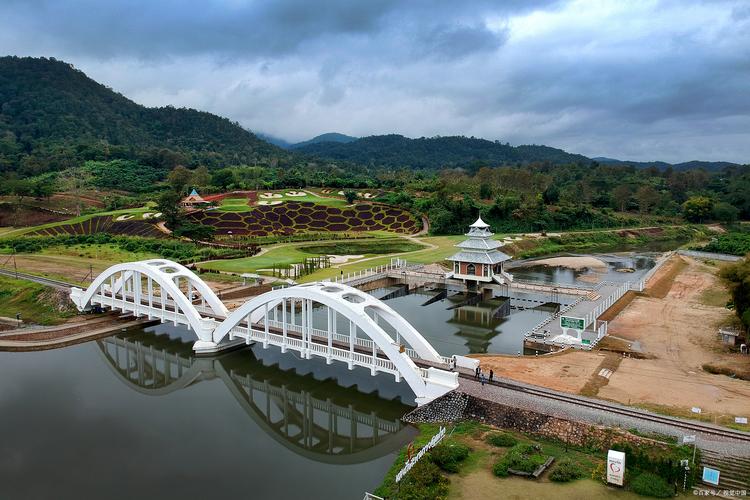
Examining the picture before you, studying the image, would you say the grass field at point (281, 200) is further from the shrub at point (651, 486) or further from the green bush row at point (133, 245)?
the shrub at point (651, 486)

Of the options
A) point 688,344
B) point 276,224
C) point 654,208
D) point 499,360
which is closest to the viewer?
point 499,360

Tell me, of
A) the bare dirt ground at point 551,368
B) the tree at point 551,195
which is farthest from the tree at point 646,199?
the bare dirt ground at point 551,368

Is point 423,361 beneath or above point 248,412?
above

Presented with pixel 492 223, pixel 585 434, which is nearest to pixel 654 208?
pixel 492 223

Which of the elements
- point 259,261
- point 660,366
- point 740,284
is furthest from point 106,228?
point 740,284

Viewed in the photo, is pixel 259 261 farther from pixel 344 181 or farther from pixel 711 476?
pixel 344 181

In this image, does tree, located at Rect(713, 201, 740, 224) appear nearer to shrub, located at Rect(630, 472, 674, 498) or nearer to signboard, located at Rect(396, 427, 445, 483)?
shrub, located at Rect(630, 472, 674, 498)

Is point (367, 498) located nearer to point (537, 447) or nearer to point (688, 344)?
point (537, 447)
